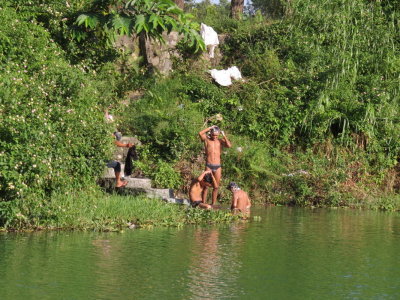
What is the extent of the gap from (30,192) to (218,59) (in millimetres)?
12753

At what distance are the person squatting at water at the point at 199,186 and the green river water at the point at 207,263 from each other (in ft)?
5.84

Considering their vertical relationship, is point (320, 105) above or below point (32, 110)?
above

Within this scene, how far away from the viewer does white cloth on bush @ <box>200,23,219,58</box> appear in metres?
23.8

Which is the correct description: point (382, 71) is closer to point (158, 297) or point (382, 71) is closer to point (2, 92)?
point (2, 92)

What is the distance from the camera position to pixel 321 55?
22500 mm

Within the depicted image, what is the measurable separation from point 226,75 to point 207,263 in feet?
41.5

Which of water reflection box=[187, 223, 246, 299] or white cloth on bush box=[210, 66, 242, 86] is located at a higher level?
white cloth on bush box=[210, 66, 242, 86]

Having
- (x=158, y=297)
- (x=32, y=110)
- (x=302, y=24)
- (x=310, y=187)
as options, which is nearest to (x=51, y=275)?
(x=158, y=297)

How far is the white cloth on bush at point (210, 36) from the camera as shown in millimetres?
23797

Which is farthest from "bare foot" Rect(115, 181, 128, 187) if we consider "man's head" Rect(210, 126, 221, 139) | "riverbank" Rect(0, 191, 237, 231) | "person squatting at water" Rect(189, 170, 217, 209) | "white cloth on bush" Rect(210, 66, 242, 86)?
"white cloth on bush" Rect(210, 66, 242, 86)

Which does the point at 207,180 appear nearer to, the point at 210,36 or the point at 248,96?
the point at 248,96

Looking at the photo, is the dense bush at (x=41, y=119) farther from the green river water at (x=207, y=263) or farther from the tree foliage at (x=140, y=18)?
the tree foliage at (x=140, y=18)

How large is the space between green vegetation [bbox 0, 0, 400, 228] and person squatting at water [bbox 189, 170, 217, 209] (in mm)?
1999

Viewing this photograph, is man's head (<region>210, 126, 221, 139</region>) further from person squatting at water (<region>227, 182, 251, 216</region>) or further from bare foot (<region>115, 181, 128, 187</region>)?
bare foot (<region>115, 181, 128, 187</region>)
